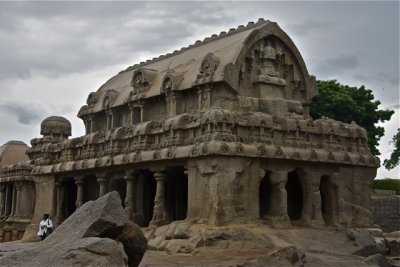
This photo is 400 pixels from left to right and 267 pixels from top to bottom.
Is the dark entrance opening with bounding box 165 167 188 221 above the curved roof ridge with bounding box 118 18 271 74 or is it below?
below

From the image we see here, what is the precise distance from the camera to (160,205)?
2028 centimetres

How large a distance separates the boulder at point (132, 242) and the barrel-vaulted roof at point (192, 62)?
9.77m

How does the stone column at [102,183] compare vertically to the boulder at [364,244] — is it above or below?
Answer: above

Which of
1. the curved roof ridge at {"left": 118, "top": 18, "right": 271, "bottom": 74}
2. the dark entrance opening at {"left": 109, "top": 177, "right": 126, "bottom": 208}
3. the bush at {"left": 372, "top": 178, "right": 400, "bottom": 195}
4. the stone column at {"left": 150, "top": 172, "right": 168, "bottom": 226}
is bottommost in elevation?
the stone column at {"left": 150, "top": 172, "right": 168, "bottom": 226}

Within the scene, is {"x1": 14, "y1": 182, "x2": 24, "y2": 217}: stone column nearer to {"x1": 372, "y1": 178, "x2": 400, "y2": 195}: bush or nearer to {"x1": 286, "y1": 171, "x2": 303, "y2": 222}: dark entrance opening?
{"x1": 286, "y1": 171, "x2": 303, "y2": 222}: dark entrance opening

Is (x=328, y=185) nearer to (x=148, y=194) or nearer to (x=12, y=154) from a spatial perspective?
(x=148, y=194)

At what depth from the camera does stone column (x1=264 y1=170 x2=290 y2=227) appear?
19.3 metres

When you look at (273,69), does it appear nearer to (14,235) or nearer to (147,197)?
(147,197)

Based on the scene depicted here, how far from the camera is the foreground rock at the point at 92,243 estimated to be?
29.1 feet

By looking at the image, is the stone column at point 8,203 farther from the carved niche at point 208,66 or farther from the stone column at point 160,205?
the carved niche at point 208,66

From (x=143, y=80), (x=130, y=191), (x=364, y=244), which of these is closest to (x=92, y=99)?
(x=143, y=80)

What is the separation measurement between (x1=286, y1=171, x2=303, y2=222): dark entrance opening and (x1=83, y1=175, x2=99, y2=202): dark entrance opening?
342 inches

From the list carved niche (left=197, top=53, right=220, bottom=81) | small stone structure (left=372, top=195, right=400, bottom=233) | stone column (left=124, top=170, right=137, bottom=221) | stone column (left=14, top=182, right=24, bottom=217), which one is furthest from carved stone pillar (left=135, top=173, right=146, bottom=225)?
small stone structure (left=372, top=195, right=400, bottom=233)

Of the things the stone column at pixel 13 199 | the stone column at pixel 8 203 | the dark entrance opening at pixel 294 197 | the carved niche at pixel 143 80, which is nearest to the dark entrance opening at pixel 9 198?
the stone column at pixel 8 203
